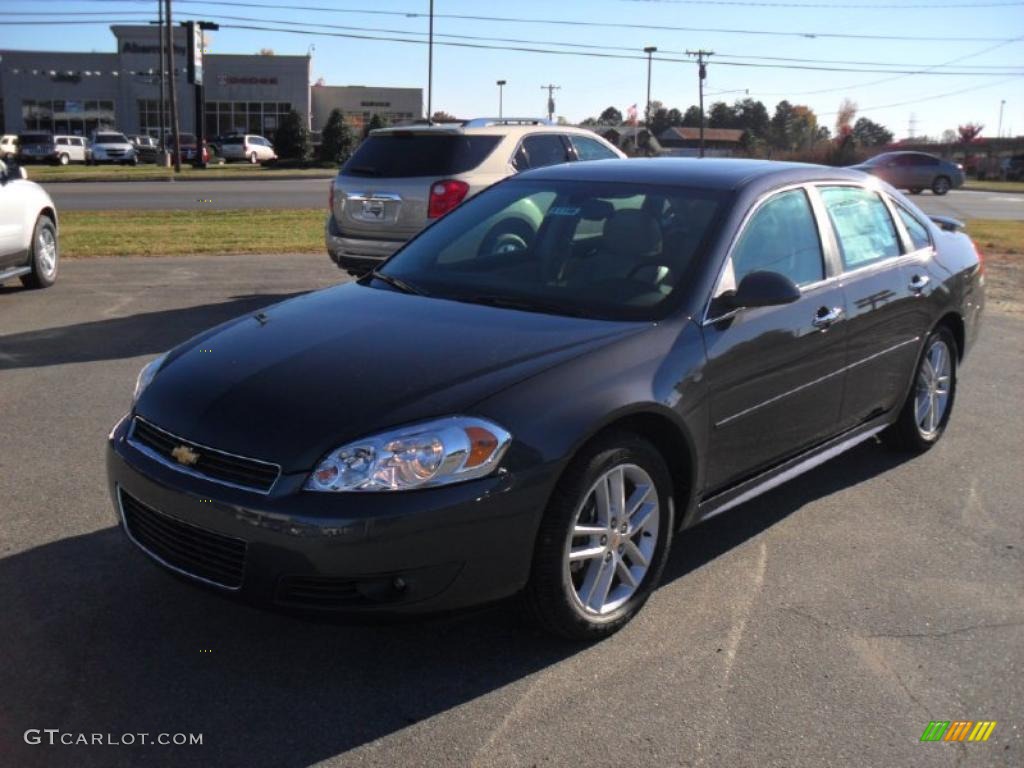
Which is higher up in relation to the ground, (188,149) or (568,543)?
(188,149)

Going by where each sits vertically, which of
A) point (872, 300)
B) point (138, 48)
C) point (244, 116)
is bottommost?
point (872, 300)

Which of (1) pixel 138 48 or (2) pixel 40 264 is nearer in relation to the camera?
(2) pixel 40 264

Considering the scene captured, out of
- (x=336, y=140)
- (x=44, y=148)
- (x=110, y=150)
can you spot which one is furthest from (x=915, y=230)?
(x=44, y=148)

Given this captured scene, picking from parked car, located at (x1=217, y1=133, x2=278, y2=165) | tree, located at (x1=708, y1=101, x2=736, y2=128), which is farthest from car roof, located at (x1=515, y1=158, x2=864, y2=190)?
tree, located at (x1=708, y1=101, x2=736, y2=128)

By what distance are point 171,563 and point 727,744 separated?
1.87 metres

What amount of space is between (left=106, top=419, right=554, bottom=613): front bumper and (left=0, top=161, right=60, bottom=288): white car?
25.6 feet

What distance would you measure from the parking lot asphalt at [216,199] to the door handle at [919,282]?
19.3 metres

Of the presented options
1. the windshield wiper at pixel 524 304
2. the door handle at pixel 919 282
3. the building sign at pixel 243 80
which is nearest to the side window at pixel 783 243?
the windshield wiper at pixel 524 304

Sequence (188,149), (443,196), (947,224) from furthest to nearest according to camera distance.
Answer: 1. (188,149)
2. (443,196)
3. (947,224)

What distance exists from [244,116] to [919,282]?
75759 millimetres

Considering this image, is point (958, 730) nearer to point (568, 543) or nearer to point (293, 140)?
point (568, 543)

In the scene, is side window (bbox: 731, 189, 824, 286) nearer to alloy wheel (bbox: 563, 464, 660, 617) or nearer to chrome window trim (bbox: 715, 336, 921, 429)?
chrome window trim (bbox: 715, 336, 921, 429)

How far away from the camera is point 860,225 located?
5.15m

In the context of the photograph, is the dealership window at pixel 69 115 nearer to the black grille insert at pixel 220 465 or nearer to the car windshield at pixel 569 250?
the car windshield at pixel 569 250
